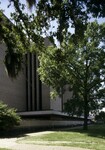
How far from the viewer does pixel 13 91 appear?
75062 millimetres

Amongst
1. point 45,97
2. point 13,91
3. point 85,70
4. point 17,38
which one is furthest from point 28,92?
point 17,38

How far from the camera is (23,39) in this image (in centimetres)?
1781

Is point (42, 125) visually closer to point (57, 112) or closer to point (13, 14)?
point (57, 112)

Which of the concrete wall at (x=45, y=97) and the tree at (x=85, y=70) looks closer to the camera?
the tree at (x=85, y=70)

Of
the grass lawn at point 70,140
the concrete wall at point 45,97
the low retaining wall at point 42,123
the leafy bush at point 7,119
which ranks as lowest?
the grass lawn at point 70,140

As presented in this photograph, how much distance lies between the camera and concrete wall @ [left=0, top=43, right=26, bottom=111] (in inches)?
2819

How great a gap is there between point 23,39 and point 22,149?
736cm

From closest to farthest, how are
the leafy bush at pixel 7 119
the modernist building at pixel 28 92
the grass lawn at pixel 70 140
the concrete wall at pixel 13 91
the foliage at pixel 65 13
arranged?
the foliage at pixel 65 13, the grass lawn at pixel 70 140, the leafy bush at pixel 7 119, the concrete wall at pixel 13 91, the modernist building at pixel 28 92

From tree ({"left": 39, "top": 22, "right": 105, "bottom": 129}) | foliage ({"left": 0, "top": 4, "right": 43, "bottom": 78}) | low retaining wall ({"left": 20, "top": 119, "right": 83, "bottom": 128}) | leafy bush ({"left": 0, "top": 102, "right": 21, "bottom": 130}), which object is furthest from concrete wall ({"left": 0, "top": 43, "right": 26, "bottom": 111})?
foliage ({"left": 0, "top": 4, "right": 43, "bottom": 78})

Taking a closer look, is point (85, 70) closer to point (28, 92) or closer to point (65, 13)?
point (28, 92)

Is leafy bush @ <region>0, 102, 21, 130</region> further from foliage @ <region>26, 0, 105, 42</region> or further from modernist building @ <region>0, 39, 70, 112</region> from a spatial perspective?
modernist building @ <region>0, 39, 70, 112</region>

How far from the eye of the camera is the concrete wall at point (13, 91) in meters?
71.6

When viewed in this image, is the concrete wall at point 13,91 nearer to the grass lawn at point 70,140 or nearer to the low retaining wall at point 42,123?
the low retaining wall at point 42,123

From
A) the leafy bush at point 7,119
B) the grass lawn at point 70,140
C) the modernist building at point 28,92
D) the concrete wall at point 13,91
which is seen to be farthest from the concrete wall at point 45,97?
the grass lawn at point 70,140
